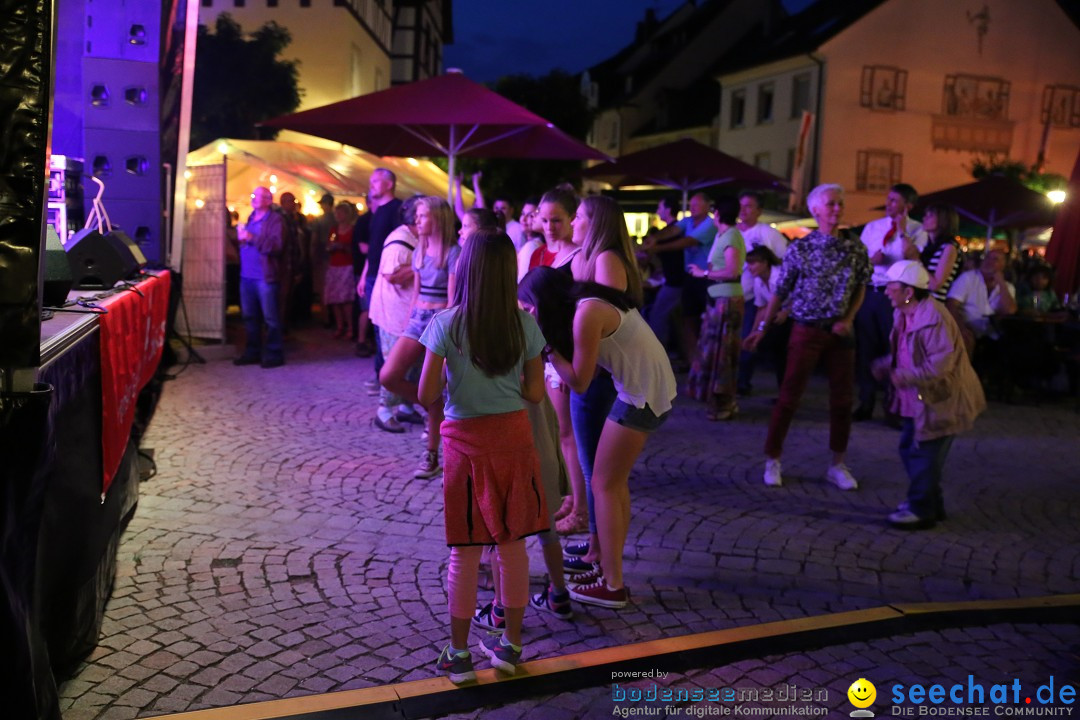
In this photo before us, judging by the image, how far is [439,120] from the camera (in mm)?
8828

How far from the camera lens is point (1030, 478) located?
7.05 m

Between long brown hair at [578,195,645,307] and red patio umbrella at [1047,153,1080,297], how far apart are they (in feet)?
32.8

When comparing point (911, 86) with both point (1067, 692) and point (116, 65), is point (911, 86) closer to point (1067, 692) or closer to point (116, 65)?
point (116, 65)

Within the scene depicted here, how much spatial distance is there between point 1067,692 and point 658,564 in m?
1.98

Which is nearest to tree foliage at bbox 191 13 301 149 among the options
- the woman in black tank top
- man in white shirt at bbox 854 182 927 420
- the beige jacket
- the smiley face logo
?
man in white shirt at bbox 854 182 927 420

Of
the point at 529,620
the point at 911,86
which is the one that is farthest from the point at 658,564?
the point at 911,86

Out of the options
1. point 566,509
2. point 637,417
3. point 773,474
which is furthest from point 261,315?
point 637,417

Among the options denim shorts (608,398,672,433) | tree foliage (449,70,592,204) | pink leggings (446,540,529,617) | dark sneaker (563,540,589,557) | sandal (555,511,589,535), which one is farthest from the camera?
tree foliage (449,70,592,204)

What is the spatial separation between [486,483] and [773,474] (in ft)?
11.9

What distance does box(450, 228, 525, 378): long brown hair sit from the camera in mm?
3475

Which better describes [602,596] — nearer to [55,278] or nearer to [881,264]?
[55,278]

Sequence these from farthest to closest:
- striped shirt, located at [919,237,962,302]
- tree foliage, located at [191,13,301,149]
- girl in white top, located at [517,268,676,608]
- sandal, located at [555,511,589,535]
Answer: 1. tree foliage, located at [191,13,301,149]
2. striped shirt, located at [919,237,962,302]
3. sandal, located at [555,511,589,535]
4. girl in white top, located at [517,268,676,608]

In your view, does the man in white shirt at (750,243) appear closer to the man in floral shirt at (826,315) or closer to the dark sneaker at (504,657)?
the man in floral shirt at (826,315)

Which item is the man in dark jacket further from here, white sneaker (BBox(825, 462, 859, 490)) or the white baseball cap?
the white baseball cap
